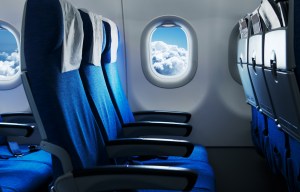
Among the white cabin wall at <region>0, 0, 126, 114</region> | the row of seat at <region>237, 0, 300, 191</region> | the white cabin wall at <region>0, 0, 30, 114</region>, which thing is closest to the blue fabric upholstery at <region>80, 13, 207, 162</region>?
the row of seat at <region>237, 0, 300, 191</region>

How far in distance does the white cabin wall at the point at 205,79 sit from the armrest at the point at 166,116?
0.93ft

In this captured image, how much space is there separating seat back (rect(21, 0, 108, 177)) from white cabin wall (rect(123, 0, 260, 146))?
1651 mm

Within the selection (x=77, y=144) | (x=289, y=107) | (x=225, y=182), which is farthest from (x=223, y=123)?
(x=77, y=144)

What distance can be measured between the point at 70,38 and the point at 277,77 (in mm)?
959

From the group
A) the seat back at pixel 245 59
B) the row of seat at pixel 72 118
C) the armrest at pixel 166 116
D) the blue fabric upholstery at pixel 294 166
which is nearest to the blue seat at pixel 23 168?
the row of seat at pixel 72 118

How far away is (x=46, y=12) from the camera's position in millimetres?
1441

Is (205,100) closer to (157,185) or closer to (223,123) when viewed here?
(223,123)

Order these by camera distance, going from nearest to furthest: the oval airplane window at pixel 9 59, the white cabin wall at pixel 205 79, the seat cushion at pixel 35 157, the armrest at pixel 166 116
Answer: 1. the seat cushion at pixel 35 157
2. the armrest at pixel 166 116
3. the white cabin wall at pixel 205 79
4. the oval airplane window at pixel 9 59

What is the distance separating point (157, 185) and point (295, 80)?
69 cm

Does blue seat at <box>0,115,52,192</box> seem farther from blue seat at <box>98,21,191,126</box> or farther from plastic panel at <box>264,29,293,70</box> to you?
plastic panel at <box>264,29,293,70</box>

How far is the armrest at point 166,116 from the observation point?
2.96 meters

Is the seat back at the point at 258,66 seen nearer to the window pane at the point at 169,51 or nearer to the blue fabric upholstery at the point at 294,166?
the blue fabric upholstery at the point at 294,166

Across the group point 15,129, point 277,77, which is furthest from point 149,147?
point 15,129

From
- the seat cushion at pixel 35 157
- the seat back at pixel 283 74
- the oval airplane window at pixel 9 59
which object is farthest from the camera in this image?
the oval airplane window at pixel 9 59
